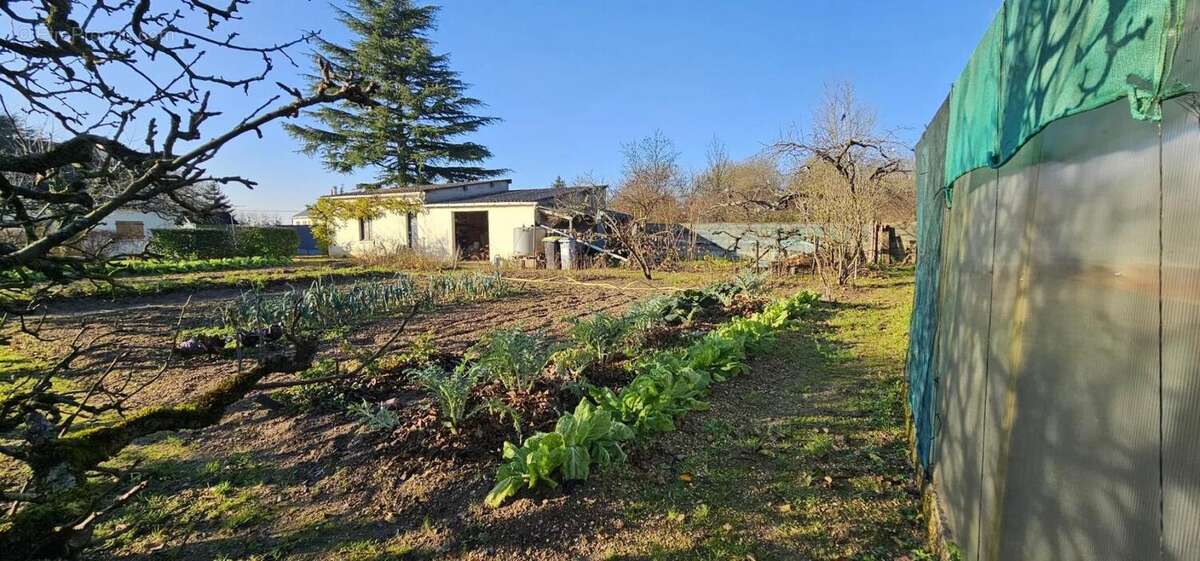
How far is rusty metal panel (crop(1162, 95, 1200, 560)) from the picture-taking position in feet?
2.79

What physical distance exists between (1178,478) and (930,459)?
2084 mm

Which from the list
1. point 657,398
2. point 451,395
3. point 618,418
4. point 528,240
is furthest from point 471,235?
point 618,418

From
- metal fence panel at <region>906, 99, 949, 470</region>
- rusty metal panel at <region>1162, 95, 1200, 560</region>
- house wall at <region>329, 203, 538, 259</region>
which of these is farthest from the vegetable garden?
house wall at <region>329, 203, 538, 259</region>

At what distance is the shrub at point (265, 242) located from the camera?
899 inches

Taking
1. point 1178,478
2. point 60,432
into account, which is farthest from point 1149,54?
point 60,432

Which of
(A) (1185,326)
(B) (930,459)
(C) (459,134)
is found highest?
(C) (459,134)

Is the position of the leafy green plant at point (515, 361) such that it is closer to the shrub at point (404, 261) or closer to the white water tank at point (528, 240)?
the shrub at point (404, 261)

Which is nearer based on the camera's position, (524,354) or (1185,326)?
(1185,326)

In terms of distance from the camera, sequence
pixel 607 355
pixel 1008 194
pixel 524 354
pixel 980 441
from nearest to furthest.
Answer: pixel 1008 194 → pixel 980 441 → pixel 524 354 → pixel 607 355

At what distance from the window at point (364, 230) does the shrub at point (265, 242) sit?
113 inches

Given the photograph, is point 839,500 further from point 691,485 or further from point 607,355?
point 607,355

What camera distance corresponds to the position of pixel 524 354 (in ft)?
13.8

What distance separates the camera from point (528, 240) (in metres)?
21.5

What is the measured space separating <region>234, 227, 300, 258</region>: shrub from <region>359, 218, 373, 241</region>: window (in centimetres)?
288
